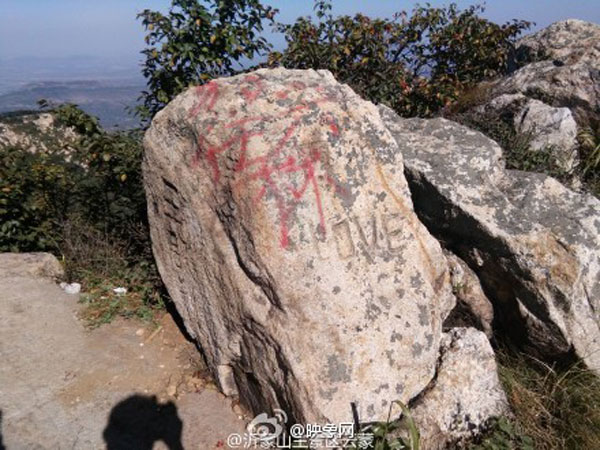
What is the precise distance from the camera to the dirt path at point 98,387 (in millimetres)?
3236

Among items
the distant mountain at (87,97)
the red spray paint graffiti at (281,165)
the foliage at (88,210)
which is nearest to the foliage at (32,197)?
the foliage at (88,210)

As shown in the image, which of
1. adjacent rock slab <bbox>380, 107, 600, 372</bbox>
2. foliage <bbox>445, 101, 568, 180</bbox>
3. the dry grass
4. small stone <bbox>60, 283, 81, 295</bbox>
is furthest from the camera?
foliage <bbox>445, 101, 568, 180</bbox>

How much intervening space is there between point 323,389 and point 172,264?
5.41 ft

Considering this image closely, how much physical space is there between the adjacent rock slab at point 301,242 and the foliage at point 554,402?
854mm

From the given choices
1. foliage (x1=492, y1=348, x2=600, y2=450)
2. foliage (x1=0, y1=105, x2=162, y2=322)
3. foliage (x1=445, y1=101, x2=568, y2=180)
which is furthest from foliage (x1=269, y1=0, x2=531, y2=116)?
foliage (x1=492, y1=348, x2=600, y2=450)

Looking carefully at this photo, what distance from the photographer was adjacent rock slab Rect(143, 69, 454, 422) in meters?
2.92

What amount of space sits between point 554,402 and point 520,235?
4.23 feet

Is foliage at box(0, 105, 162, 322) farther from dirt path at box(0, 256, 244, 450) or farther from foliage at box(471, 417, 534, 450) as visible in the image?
foliage at box(471, 417, 534, 450)

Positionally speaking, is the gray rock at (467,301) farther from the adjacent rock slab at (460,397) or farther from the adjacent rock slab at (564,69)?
the adjacent rock slab at (564,69)

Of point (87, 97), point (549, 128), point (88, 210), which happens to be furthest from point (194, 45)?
point (87, 97)

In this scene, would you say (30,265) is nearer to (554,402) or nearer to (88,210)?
(88,210)

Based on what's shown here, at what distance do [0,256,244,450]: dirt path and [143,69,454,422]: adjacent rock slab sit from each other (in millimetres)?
419

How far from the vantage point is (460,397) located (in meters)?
3.25

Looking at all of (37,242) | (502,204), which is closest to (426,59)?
(502,204)
